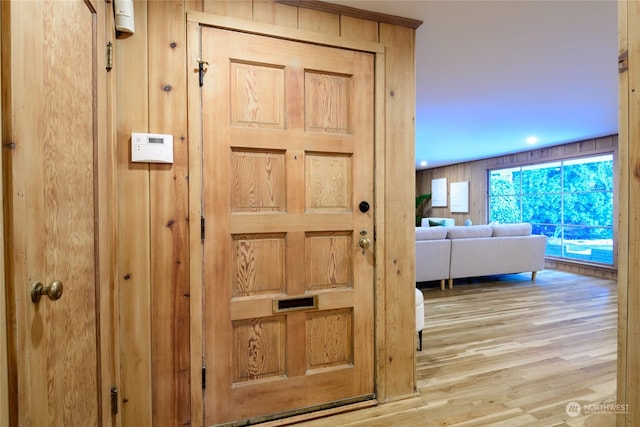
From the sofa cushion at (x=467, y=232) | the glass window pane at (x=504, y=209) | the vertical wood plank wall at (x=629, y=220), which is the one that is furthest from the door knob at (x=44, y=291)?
the glass window pane at (x=504, y=209)

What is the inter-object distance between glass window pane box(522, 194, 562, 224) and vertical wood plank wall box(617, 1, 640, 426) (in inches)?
272

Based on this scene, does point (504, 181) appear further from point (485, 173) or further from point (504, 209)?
point (504, 209)

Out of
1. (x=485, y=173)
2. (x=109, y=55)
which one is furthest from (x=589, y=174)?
(x=109, y=55)

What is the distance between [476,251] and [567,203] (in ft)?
9.37

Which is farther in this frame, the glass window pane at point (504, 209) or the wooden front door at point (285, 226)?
the glass window pane at point (504, 209)

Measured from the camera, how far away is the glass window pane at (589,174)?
5.58m

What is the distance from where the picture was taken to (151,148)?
5.03 ft

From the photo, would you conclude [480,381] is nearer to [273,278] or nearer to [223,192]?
[273,278]

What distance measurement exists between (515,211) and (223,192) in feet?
24.7

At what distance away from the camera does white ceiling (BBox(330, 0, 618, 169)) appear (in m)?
1.92

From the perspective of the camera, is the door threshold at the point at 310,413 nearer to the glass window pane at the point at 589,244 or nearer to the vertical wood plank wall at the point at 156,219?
the vertical wood plank wall at the point at 156,219

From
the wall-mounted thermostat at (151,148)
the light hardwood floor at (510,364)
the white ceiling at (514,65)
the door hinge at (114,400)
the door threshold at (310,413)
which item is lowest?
the light hardwood floor at (510,364)

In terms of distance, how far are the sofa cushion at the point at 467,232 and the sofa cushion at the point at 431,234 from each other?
11cm

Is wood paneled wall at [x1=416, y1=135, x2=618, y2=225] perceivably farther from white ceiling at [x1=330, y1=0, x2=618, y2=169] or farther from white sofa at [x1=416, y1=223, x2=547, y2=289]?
white sofa at [x1=416, y1=223, x2=547, y2=289]
